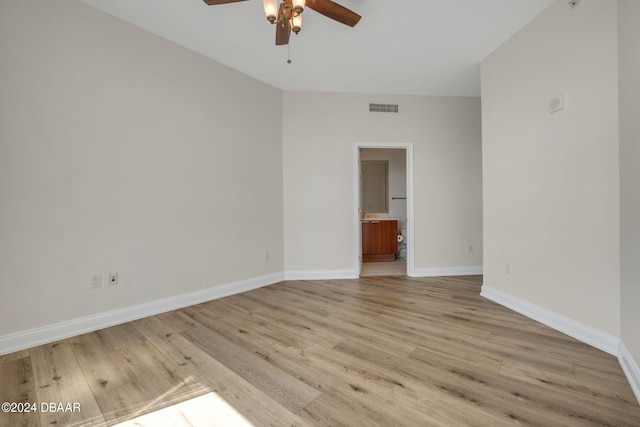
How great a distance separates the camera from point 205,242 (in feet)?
9.72

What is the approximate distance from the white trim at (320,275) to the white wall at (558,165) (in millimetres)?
1866

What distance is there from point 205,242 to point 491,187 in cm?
345

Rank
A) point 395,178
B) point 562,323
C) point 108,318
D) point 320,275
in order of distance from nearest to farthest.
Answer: point 562,323 < point 108,318 < point 320,275 < point 395,178

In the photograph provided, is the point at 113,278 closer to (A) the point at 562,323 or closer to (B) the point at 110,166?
(B) the point at 110,166

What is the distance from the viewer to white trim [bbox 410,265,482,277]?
3.93 m

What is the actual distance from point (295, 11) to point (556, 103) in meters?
2.30

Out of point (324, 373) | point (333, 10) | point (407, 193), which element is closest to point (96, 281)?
point (324, 373)

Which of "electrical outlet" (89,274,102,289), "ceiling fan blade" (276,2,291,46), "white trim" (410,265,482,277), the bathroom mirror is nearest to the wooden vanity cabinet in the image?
the bathroom mirror

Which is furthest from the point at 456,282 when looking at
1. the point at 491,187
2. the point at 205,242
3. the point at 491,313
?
the point at 205,242

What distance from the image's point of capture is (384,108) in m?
3.91

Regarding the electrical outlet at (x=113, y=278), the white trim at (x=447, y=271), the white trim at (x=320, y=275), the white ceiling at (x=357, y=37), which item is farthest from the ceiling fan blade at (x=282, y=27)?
A: the white trim at (x=447, y=271)

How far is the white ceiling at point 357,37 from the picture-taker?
220 cm

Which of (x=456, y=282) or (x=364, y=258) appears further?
(x=364, y=258)

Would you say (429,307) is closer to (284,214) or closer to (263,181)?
(284,214)
